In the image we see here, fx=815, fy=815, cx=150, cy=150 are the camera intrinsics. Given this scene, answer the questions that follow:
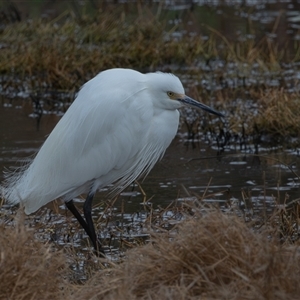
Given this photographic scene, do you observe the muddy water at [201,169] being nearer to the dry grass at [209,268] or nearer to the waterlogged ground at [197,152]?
the waterlogged ground at [197,152]

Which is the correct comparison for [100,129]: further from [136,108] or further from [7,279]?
[7,279]

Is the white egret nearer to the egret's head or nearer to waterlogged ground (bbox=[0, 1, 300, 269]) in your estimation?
the egret's head

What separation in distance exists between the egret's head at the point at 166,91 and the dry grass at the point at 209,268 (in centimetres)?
150

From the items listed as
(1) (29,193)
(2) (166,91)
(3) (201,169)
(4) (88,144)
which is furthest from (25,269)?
(3) (201,169)

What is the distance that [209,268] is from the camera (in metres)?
3.21

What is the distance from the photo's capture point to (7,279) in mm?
3320

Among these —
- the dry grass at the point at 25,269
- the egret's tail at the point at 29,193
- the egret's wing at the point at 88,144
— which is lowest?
the egret's tail at the point at 29,193

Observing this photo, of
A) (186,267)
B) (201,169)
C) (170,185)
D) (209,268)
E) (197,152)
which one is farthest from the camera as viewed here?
(197,152)

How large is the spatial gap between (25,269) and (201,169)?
147 inches

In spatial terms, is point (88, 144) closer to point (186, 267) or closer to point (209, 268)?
point (186, 267)

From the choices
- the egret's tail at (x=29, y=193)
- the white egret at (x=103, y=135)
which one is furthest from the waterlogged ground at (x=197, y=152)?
the white egret at (x=103, y=135)

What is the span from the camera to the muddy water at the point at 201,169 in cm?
613

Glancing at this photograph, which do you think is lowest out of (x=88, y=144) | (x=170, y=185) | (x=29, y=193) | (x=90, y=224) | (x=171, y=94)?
(x=170, y=185)

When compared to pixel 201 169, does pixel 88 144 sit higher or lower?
higher
